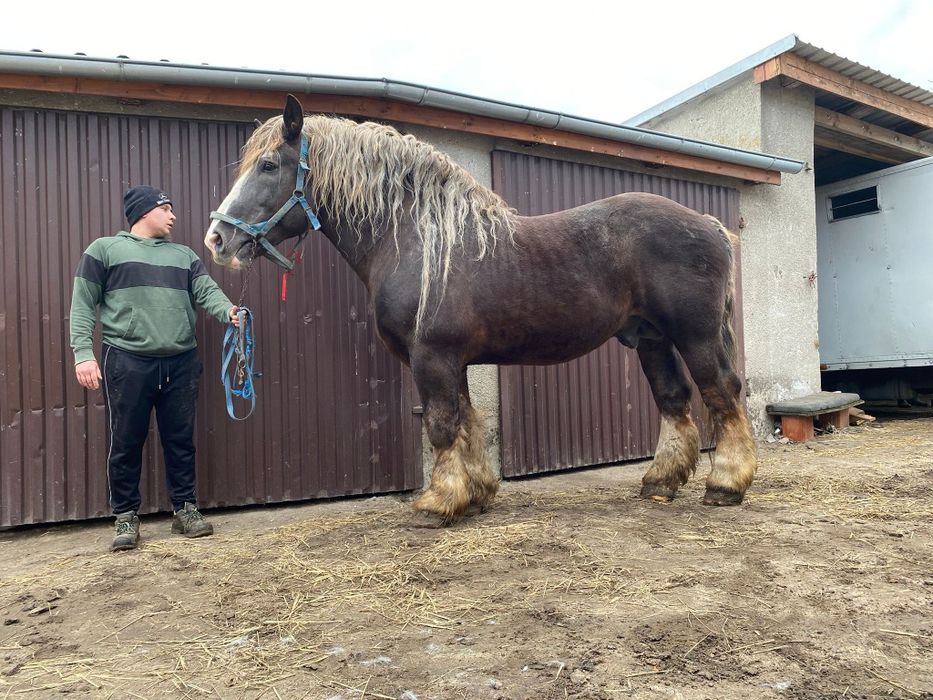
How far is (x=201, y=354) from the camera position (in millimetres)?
3771

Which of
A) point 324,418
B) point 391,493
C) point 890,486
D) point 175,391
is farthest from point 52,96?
point 890,486

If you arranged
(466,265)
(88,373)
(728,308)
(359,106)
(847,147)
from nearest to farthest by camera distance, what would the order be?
(88,373) < (466,265) < (728,308) < (359,106) < (847,147)

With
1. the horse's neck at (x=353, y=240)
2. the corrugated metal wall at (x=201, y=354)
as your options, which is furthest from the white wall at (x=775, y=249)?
the horse's neck at (x=353, y=240)

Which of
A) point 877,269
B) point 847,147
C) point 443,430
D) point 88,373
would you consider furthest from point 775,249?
point 88,373

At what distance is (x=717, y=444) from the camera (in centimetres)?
343

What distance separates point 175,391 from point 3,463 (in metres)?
1.33

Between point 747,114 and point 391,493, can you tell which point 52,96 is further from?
point 747,114

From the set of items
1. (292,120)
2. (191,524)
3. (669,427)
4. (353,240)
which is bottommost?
(191,524)

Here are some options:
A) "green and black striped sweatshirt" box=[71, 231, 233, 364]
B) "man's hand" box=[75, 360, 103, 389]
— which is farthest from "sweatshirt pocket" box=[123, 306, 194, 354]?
"man's hand" box=[75, 360, 103, 389]

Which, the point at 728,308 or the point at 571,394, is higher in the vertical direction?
the point at 728,308

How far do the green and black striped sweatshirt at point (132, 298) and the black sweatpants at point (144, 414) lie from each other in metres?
0.09

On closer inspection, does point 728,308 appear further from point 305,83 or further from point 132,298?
point 132,298

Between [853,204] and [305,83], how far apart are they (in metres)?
7.81

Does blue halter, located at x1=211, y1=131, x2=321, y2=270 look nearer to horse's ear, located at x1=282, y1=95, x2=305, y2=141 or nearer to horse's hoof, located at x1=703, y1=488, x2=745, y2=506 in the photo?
horse's ear, located at x1=282, y1=95, x2=305, y2=141
